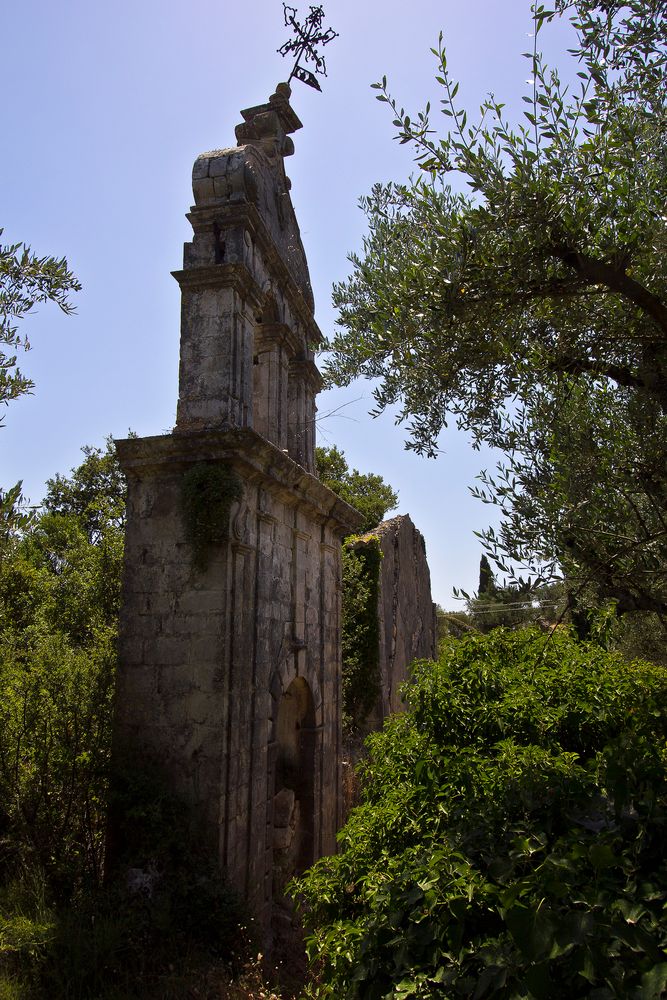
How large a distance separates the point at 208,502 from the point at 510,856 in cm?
377

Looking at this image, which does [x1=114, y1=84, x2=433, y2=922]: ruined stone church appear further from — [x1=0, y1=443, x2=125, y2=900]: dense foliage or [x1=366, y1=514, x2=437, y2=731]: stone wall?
[x1=366, y1=514, x2=437, y2=731]: stone wall

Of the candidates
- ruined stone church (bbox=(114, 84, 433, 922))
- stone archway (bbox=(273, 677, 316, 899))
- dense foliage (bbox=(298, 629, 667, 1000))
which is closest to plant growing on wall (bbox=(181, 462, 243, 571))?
ruined stone church (bbox=(114, 84, 433, 922))

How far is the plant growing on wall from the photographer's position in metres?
5.75

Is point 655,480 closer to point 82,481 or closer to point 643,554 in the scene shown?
point 643,554

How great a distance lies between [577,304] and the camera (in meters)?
4.39

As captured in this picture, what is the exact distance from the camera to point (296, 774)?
7.98m

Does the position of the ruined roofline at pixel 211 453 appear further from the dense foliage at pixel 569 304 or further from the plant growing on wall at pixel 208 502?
the dense foliage at pixel 569 304

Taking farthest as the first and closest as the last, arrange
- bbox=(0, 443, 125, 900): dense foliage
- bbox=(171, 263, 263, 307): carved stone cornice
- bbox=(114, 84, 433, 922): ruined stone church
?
bbox=(171, 263, 263, 307): carved stone cornice, bbox=(114, 84, 433, 922): ruined stone church, bbox=(0, 443, 125, 900): dense foliage

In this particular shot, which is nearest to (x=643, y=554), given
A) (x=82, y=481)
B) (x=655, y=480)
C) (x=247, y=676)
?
(x=655, y=480)

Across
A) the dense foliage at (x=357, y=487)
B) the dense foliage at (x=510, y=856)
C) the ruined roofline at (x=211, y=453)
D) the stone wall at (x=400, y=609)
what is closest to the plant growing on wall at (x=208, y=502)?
the ruined roofline at (x=211, y=453)

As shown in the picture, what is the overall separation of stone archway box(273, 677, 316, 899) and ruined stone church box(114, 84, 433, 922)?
0.7 inches

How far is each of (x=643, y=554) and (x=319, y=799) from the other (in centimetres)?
562

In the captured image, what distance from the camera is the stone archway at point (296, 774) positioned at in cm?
763

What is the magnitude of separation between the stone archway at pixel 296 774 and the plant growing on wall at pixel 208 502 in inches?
102
